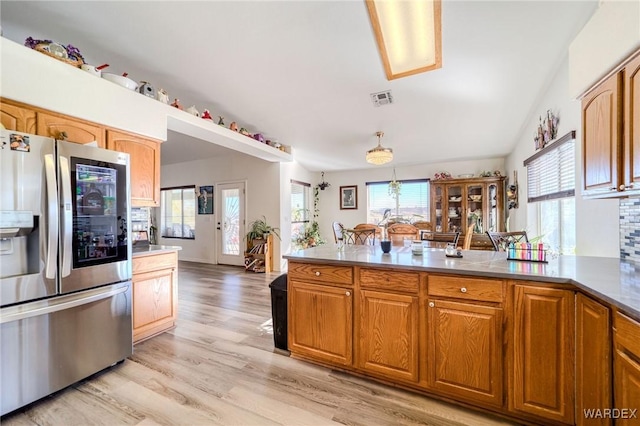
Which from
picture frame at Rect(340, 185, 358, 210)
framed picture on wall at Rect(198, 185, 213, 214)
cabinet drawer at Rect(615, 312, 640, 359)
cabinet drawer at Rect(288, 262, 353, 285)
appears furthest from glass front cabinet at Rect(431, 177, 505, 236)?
framed picture on wall at Rect(198, 185, 213, 214)

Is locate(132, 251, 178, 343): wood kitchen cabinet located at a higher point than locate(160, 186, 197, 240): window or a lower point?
lower

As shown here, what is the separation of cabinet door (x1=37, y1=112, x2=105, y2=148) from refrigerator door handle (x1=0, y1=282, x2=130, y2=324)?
1210mm

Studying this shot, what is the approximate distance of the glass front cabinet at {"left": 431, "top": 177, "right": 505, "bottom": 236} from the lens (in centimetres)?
522

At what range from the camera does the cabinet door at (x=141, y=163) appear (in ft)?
7.98

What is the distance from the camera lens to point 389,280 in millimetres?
1801

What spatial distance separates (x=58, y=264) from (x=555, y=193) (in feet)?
15.0

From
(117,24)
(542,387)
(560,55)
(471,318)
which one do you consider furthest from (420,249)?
(117,24)

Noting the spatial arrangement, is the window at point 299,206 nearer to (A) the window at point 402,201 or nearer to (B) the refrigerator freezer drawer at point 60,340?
(A) the window at point 402,201

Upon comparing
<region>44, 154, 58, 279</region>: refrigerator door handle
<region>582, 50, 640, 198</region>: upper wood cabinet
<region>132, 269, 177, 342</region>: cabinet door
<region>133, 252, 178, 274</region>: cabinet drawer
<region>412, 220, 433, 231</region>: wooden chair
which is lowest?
<region>132, 269, 177, 342</region>: cabinet door

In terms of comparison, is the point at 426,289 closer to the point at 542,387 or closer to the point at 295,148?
the point at 542,387

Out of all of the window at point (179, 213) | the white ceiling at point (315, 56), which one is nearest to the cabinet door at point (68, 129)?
the white ceiling at point (315, 56)

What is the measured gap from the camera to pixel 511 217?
4914 mm

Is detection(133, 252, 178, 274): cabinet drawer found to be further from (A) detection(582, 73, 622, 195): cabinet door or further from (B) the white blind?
(B) the white blind

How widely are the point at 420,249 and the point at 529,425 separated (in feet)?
3.88
